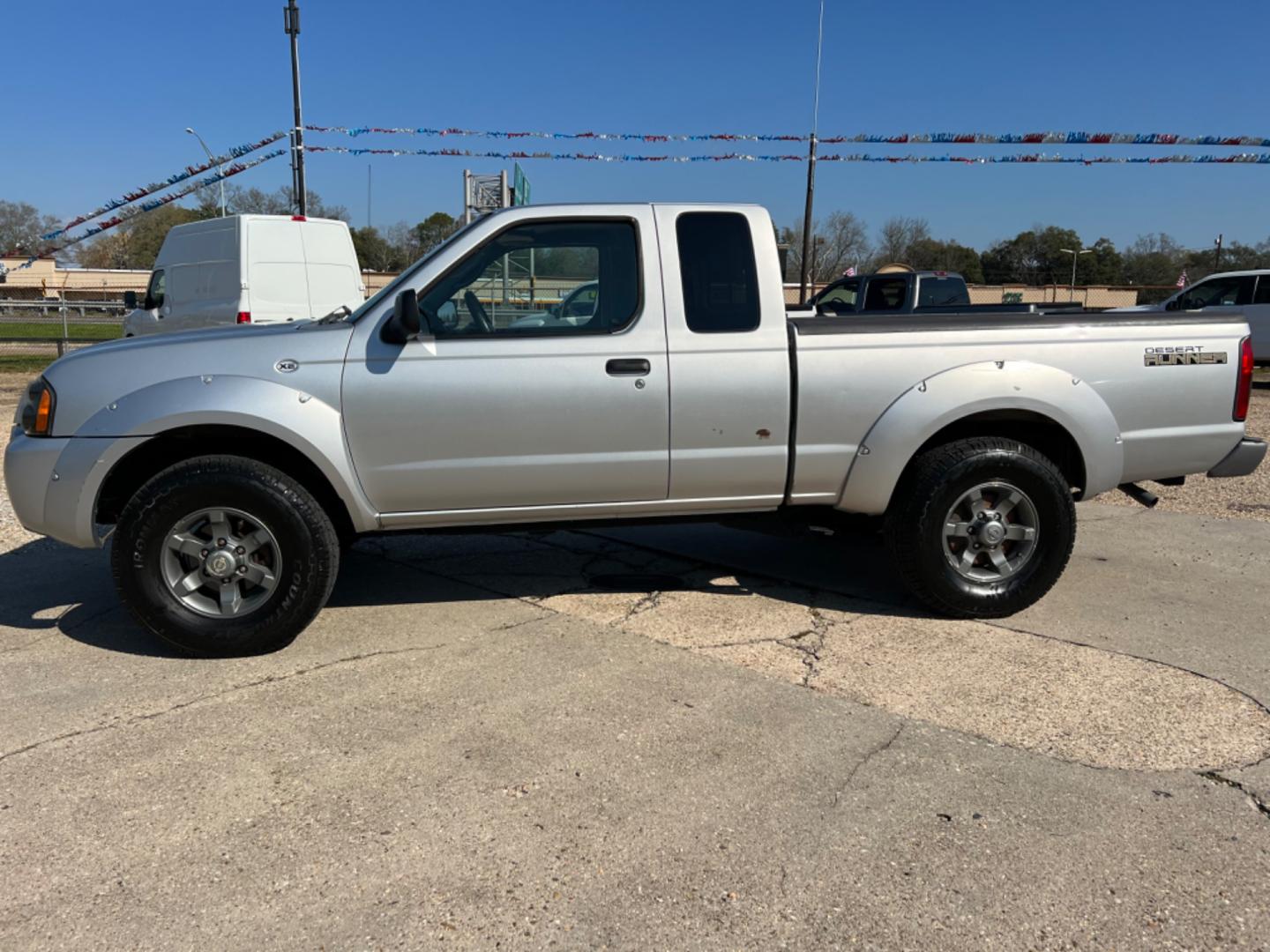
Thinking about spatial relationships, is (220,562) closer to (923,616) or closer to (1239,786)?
(923,616)

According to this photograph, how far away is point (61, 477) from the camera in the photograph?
13.0 feet

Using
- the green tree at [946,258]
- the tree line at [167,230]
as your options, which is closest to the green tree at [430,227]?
the tree line at [167,230]

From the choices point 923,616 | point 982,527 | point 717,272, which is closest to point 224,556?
point 717,272

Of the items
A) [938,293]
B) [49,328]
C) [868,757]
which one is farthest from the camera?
[49,328]

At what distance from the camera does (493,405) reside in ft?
13.5

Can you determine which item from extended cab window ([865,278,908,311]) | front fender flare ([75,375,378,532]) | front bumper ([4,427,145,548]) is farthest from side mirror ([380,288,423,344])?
extended cab window ([865,278,908,311])

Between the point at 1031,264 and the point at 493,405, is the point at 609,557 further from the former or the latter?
the point at 1031,264

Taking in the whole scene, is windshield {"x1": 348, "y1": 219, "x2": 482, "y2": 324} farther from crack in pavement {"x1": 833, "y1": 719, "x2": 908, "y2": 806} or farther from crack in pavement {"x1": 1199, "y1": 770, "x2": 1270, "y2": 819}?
crack in pavement {"x1": 1199, "y1": 770, "x2": 1270, "y2": 819}

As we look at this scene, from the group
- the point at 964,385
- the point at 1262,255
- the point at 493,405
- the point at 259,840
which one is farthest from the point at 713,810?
the point at 1262,255

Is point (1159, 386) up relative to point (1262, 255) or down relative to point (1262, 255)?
down

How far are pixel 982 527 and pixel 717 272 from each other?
5.83ft

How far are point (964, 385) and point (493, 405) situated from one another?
2214mm

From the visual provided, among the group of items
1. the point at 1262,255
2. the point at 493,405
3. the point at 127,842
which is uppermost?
the point at 1262,255


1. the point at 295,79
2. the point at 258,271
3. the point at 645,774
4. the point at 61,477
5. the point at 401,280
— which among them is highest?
the point at 295,79
